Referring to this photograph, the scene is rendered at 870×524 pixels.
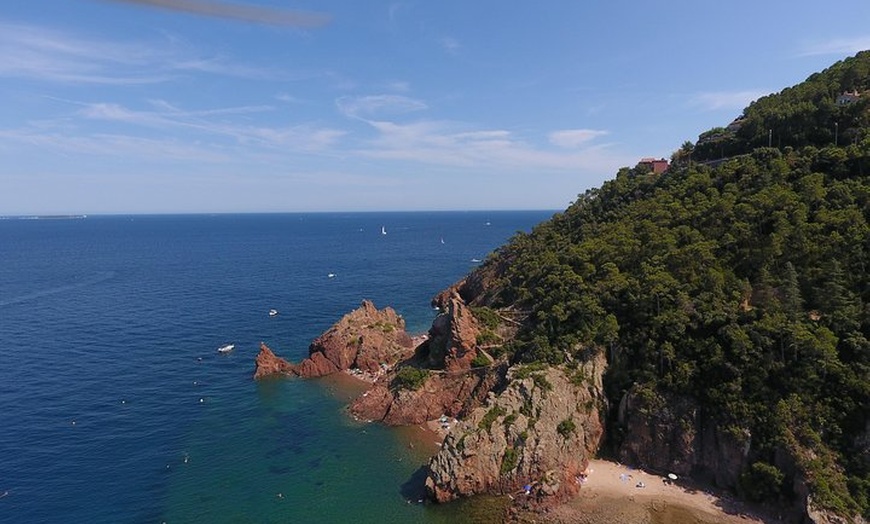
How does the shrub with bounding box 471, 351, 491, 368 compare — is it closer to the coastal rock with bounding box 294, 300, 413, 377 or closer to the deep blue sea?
the deep blue sea

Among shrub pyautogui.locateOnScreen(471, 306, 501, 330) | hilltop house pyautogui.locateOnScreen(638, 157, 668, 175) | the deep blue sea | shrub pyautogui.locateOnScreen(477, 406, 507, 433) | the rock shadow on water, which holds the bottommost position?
the rock shadow on water

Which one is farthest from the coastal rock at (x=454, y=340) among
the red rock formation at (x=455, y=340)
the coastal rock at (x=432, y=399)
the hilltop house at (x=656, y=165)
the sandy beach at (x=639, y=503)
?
the hilltop house at (x=656, y=165)

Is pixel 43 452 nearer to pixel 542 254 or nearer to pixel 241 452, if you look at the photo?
pixel 241 452

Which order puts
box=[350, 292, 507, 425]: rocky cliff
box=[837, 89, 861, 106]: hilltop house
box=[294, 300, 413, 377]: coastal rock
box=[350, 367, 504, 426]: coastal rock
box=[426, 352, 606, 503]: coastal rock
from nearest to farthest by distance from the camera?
1. box=[426, 352, 606, 503]: coastal rock
2. box=[350, 367, 504, 426]: coastal rock
3. box=[350, 292, 507, 425]: rocky cliff
4. box=[837, 89, 861, 106]: hilltop house
5. box=[294, 300, 413, 377]: coastal rock

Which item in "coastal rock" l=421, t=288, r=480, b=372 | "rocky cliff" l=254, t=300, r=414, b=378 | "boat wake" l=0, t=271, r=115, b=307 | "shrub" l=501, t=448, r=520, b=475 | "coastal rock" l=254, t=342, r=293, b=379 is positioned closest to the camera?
→ "shrub" l=501, t=448, r=520, b=475

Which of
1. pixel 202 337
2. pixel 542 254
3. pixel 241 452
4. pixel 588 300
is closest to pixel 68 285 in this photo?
pixel 202 337

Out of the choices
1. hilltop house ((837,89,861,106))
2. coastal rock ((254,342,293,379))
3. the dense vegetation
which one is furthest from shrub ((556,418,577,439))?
hilltop house ((837,89,861,106))

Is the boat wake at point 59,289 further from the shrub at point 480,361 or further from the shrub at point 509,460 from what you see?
the shrub at point 509,460
